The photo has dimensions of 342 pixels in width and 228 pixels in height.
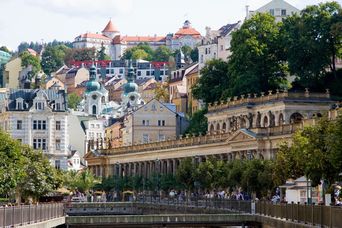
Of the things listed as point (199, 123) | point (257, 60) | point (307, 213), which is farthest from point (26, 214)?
point (199, 123)

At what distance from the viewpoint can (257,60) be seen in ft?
499

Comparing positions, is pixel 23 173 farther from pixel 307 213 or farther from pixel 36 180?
pixel 307 213

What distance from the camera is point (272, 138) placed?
12569cm

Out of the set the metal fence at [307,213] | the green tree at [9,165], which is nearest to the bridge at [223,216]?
the metal fence at [307,213]

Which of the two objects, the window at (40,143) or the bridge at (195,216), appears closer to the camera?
the bridge at (195,216)

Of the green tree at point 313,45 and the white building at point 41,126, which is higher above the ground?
the green tree at point 313,45

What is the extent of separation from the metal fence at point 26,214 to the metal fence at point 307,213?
11.4 m

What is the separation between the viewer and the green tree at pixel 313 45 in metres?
142

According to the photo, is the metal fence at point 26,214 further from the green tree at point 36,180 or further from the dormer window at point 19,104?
the dormer window at point 19,104

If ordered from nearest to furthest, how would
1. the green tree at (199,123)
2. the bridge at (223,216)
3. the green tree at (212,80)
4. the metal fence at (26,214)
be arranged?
the metal fence at (26,214) → the bridge at (223,216) → the green tree at (212,80) → the green tree at (199,123)

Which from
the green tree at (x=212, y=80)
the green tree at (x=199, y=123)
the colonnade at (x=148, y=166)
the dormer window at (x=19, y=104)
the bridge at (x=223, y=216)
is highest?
the green tree at (x=212, y=80)

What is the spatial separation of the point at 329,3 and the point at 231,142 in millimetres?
20522

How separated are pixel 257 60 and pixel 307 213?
3689 inches

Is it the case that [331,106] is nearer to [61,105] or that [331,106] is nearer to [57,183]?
[57,183]
